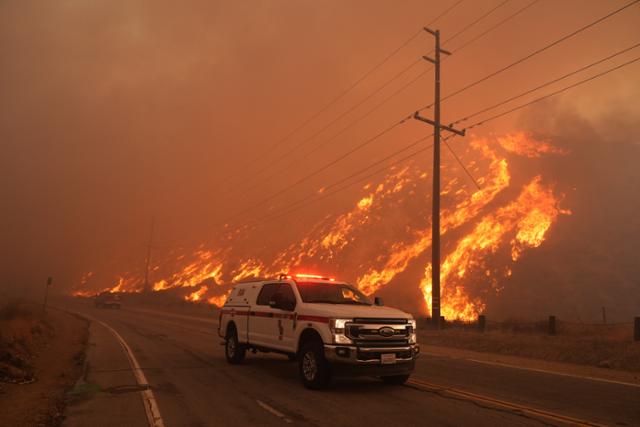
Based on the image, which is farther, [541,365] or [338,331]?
[541,365]

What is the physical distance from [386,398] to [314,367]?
1.54m

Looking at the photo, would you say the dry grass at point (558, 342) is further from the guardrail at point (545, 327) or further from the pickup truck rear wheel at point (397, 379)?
the pickup truck rear wheel at point (397, 379)

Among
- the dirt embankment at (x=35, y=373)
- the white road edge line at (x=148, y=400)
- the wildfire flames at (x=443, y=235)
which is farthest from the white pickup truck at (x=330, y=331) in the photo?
the wildfire flames at (x=443, y=235)

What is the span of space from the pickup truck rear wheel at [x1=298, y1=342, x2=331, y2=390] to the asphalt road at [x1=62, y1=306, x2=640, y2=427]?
0.66 feet

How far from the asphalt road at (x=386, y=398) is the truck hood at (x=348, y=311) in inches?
57.7

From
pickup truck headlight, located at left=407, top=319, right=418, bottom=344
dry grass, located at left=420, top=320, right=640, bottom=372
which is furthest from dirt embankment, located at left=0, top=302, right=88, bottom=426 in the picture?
dry grass, located at left=420, top=320, right=640, bottom=372

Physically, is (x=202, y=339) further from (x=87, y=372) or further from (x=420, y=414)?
(x=420, y=414)

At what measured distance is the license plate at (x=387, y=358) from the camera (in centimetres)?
916

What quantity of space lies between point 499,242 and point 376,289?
14947 mm

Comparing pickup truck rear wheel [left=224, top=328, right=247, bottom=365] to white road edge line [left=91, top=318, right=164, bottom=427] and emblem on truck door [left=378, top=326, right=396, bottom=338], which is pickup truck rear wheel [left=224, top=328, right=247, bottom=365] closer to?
white road edge line [left=91, top=318, right=164, bottom=427]

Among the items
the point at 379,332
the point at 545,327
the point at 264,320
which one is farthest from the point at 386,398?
the point at 545,327

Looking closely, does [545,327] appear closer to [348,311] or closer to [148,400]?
[348,311]

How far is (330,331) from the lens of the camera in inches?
357

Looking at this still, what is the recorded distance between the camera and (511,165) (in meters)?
64.0
